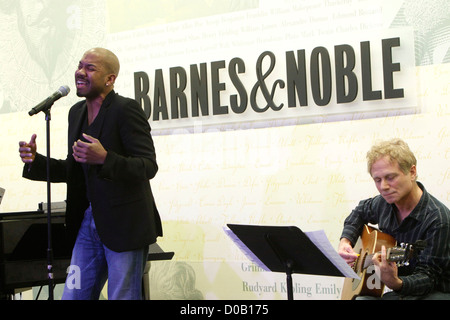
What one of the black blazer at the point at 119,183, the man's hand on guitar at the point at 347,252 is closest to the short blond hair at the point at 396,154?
the man's hand on guitar at the point at 347,252

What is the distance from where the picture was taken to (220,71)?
4.89 metres

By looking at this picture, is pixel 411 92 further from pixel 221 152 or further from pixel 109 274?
pixel 109 274

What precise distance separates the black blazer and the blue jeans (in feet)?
0.15

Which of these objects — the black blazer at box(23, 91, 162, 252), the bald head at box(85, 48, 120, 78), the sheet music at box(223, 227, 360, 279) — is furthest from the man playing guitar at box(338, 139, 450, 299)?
the bald head at box(85, 48, 120, 78)

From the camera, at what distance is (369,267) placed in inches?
124

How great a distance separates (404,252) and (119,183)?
4.28 ft

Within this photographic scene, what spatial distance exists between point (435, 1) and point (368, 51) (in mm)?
521

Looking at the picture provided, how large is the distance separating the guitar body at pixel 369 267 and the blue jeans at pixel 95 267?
1070 millimetres

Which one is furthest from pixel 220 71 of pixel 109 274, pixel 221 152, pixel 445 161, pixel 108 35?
pixel 109 274

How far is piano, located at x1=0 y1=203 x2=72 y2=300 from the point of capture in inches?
145

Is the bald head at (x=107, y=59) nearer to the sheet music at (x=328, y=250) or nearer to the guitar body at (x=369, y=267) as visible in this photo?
the sheet music at (x=328, y=250)

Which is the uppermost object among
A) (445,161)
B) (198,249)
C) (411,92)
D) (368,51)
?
(368,51)

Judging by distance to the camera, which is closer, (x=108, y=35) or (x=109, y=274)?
(x=109, y=274)

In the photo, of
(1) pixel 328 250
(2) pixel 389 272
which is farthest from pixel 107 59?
(2) pixel 389 272
